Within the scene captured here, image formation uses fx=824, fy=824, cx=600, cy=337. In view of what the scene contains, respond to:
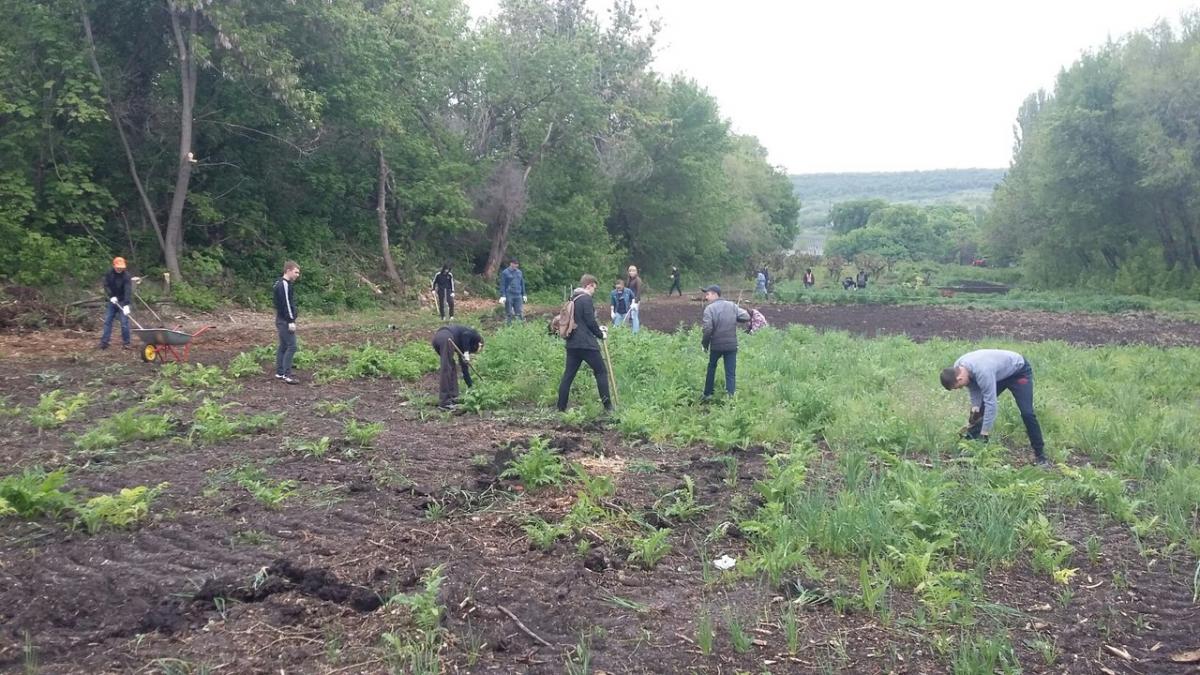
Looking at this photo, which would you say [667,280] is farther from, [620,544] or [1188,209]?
[620,544]

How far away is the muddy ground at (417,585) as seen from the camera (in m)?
3.93

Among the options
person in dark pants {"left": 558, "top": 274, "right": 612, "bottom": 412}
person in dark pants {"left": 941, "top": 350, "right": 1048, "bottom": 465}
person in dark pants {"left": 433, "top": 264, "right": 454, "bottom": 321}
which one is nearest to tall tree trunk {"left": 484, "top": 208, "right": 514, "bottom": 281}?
person in dark pants {"left": 433, "top": 264, "right": 454, "bottom": 321}

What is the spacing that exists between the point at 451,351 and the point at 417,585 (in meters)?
5.24

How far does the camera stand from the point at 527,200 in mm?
32688

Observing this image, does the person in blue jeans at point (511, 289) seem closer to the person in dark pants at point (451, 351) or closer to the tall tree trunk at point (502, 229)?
the person in dark pants at point (451, 351)

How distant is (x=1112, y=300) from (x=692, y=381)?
2911 centimetres

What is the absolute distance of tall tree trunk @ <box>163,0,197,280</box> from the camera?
18406 mm

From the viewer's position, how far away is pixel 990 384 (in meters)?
7.39

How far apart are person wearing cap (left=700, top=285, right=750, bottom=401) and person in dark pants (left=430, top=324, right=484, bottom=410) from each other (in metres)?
2.80

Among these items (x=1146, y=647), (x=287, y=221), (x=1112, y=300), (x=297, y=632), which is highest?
(x=287, y=221)

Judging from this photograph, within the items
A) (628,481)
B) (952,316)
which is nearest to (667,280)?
(952,316)

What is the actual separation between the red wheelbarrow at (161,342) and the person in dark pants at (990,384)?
10133 millimetres

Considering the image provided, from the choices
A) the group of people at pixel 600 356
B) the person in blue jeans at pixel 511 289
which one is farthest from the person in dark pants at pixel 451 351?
the person in blue jeans at pixel 511 289

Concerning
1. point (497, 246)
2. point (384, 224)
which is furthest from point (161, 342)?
point (497, 246)
